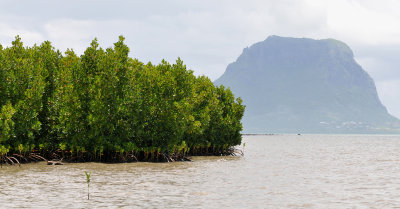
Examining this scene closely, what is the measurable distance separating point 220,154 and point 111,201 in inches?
1560

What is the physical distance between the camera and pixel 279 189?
26766 mm

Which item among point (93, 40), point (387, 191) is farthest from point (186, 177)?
→ point (93, 40)

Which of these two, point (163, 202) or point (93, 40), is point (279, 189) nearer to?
point (163, 202)

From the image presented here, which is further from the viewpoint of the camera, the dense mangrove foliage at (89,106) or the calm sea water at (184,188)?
the dense mangrove foliage at (89,106)

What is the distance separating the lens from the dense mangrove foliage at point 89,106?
37406 mm

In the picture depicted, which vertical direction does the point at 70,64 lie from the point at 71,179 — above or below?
above

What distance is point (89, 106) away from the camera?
3931cm

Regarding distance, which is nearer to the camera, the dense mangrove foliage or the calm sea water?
the calm sea water

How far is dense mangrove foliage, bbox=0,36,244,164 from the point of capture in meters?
37.4

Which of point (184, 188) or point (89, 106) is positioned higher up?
point (89, 106)

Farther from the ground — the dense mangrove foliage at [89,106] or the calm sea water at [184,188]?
the dense mangrove foliage at [89,106]

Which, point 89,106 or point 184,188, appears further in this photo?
point 89,106

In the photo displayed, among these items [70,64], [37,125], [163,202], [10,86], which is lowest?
[163,202]

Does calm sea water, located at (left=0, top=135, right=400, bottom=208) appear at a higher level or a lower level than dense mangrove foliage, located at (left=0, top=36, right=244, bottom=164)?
lower
